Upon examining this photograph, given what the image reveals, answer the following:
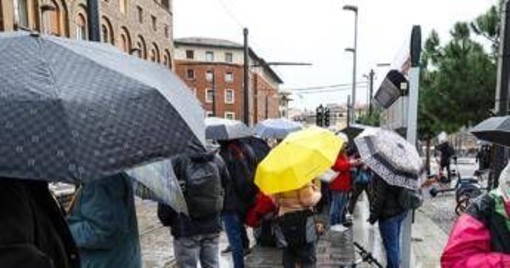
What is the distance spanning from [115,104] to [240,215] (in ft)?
15.5

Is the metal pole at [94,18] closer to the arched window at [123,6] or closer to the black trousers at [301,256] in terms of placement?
the black trousers at [301,256]

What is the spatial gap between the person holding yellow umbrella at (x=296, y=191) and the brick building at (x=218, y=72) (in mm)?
69377

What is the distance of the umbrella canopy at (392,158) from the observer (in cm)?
548

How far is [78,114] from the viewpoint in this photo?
1.82m

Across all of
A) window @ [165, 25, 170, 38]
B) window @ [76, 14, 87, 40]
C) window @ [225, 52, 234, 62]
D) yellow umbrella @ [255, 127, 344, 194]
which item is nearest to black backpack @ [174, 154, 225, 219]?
yellow umbrella @ [255, 127, 344, 194]

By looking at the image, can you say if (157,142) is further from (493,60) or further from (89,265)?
(493,60)

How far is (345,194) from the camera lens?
954 cm

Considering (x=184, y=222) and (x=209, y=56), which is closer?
(x=184, y=222)

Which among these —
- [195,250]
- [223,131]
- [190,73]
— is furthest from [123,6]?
[190,73]

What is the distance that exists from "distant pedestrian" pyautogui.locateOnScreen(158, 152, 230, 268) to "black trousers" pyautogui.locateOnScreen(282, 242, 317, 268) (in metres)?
0.69

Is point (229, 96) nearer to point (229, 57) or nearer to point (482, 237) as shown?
point (229, 57)

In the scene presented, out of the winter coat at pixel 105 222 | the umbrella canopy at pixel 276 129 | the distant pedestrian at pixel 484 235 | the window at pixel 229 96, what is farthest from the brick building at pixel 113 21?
the window at pixel 229 96

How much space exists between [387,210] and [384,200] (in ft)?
0.39

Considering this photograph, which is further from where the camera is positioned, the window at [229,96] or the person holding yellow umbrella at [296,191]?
the window at [229,96]
